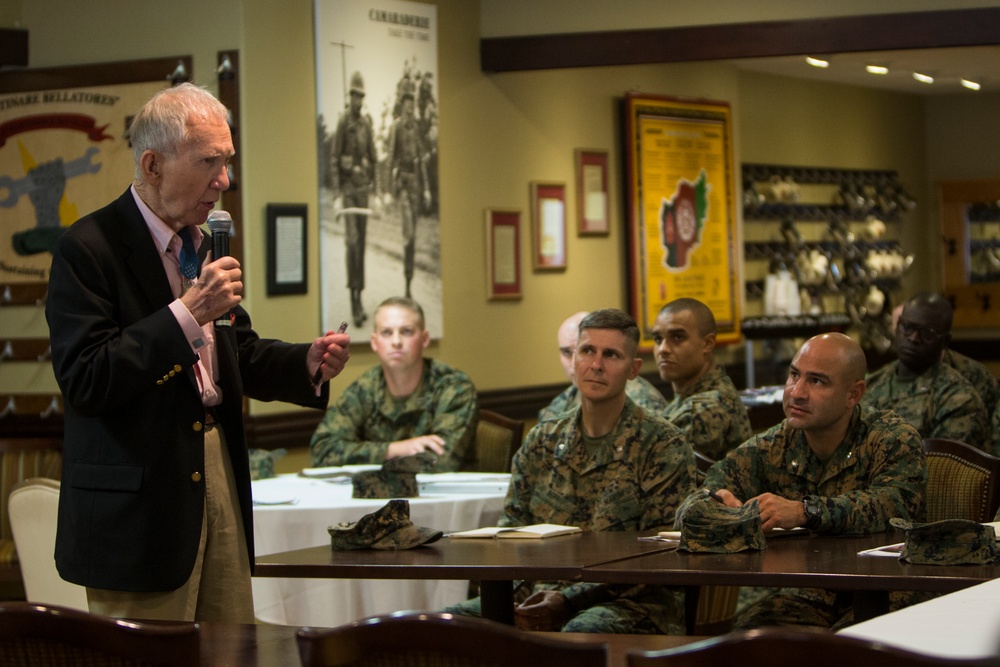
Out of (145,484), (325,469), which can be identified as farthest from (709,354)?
(145,484)

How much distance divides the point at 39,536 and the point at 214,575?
195 cm

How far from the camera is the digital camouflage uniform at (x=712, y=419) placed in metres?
5.19

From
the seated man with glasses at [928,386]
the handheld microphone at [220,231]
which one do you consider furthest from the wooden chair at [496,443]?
the handheld microphone at [220,231]

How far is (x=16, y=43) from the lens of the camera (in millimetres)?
6770

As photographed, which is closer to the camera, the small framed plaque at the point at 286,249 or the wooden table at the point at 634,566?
the wooden table at the point at 634,566

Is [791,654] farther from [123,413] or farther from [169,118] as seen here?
[169,118]

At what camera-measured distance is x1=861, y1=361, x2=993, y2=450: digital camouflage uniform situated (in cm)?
607

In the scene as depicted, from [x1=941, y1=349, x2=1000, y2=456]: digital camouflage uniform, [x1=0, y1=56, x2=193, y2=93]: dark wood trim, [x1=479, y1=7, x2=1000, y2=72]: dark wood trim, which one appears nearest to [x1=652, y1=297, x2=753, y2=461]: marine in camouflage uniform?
[x1=941, y1=349, x2=1000, y2=456]: digital camouflage uniform

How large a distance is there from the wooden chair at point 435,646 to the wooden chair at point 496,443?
3958 mm

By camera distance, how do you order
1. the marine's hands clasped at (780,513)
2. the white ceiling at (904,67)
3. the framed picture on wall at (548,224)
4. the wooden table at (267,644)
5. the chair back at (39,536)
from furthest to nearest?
the white ceiling at (904,67) < the framed picture on wall at (548,224) < the chair back at (39,536) < the marine's hands clasped at (780,513) < the wooden table at (267,644)

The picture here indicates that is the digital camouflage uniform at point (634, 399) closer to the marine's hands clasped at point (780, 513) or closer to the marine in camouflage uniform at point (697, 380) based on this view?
the marine in camouflage uniform at point (697, 380)

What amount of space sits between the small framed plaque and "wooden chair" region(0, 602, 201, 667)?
4.56 m

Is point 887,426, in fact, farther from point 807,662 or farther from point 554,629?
point 807,662

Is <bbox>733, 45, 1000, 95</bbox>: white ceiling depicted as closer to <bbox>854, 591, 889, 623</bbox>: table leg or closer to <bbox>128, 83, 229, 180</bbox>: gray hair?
<bbox>854, 591, 889, 623</bbox>: table leg
